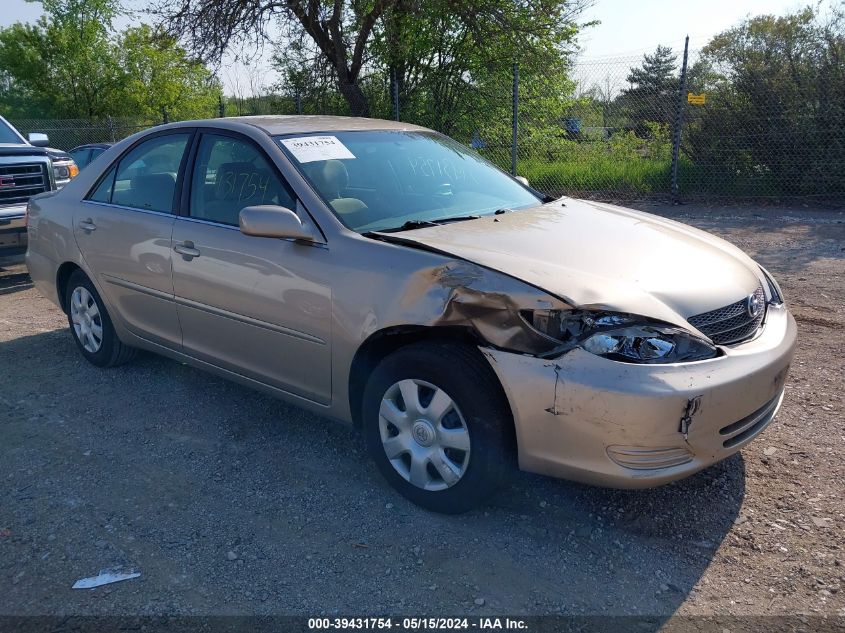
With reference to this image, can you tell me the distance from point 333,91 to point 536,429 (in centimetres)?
1580

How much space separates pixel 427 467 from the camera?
311 centimetres

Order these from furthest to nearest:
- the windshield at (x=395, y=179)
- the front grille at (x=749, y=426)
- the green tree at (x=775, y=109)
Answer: the green tree at (x=775, y=109)
the windshield at (x=395, y=179)
the front grille at (x=749, y=426)

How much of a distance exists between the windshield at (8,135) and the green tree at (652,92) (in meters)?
8.86

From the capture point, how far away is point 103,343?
4.98m

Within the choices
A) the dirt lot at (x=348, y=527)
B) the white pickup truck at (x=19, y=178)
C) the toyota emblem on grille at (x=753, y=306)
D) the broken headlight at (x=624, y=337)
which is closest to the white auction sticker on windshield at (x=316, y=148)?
the dirt lot at (x=348, y=527)

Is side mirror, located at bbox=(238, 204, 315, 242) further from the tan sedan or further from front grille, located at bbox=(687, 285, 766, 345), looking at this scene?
front grille, located at bbox=(687, 285, 766, 345)

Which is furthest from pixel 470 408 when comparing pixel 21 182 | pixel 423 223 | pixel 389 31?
pixel 389 31

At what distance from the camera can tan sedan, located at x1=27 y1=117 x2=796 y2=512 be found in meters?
2.71

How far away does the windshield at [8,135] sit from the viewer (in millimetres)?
8961

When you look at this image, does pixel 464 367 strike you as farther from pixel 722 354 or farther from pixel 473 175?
pixel 473 175

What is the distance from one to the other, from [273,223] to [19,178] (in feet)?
21.1

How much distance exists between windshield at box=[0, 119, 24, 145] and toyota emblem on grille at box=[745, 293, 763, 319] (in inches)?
350

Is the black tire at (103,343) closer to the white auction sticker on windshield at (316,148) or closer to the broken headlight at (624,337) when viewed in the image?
the white auction sticker on windshield at (316,148)

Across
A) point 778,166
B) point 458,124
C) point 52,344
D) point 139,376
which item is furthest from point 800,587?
point 458,124
